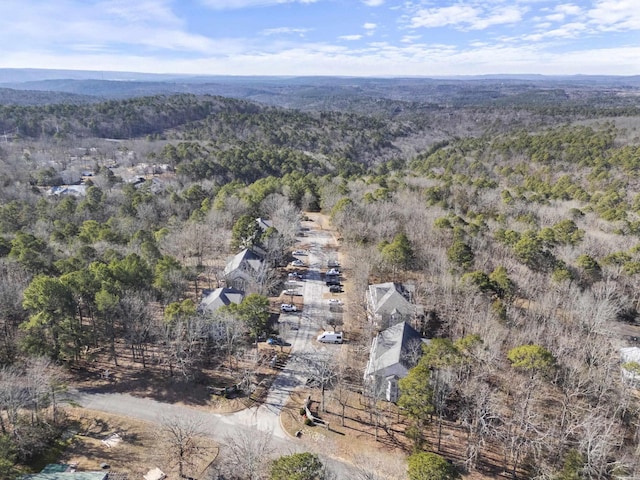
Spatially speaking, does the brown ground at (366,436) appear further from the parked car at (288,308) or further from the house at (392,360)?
the parked car at (288,308)

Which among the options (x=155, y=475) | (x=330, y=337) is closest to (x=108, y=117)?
(x=330, y=337)

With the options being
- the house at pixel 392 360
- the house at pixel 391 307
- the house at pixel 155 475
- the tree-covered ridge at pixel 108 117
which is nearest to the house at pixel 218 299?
the house at pixel 391 307

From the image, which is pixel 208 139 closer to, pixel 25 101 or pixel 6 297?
pixel 6 297

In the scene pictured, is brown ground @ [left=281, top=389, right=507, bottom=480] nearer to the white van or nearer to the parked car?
the white van

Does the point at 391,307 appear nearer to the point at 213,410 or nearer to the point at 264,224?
the point at 213,410

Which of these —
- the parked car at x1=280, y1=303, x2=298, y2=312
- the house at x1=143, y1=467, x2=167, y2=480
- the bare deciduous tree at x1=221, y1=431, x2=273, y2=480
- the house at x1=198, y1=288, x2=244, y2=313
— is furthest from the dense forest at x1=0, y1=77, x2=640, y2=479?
the bare deciduous tree at x1=221, y1=431, x2=273, y2=480

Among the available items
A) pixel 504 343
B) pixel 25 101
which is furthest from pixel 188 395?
pixel 25 101
